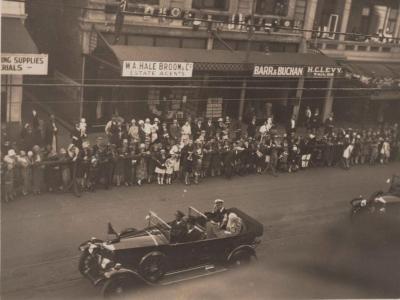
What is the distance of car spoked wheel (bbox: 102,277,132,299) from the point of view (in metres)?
10.8

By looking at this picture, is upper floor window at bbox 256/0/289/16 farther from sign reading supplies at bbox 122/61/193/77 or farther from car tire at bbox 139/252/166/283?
car tire at bbox 139/252/166/283

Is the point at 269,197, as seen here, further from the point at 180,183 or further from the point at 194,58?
the point at 194,58

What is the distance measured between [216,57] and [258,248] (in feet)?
33.4

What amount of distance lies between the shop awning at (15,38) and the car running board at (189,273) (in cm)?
848

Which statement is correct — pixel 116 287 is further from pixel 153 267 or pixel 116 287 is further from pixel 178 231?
pixel 178 231

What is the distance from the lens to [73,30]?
2128 cm

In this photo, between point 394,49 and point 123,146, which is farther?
point 394,49

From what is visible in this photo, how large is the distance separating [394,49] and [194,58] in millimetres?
11043

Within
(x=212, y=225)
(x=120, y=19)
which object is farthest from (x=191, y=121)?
(x=212, y=225)

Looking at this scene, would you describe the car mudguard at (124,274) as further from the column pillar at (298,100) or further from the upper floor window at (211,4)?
the column pillar at (298,100)

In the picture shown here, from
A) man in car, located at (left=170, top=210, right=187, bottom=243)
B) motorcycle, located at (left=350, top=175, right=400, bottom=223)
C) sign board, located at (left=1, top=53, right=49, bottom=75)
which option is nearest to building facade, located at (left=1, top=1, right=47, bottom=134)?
sign board, located at (left=1, top=53, right=49, bottom=75)

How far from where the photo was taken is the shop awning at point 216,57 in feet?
64.4

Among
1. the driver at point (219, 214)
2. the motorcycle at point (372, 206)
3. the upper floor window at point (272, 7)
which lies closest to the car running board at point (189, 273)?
the driver at point (219, 214)

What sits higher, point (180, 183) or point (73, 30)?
point (73, 30)
